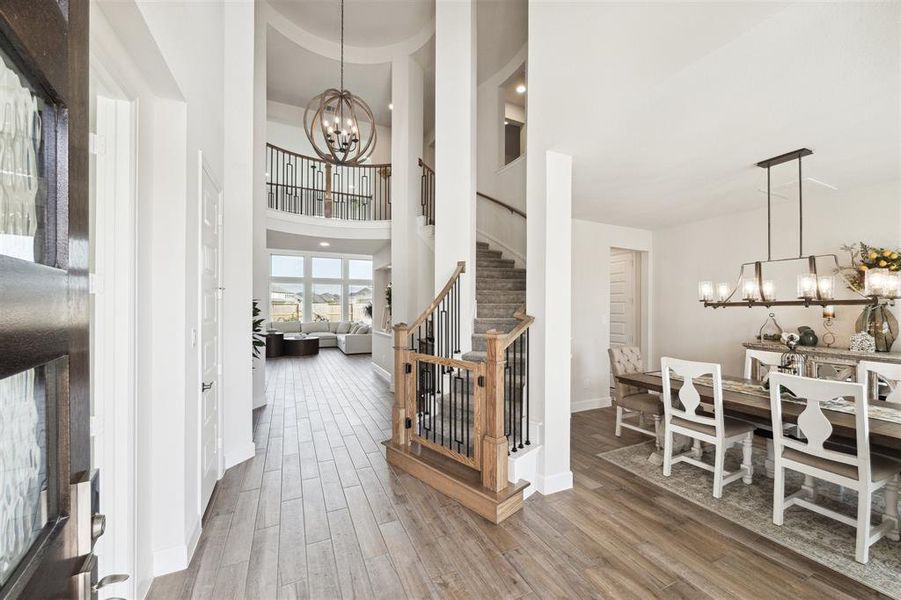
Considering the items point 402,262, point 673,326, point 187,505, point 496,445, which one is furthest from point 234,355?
point 673,326

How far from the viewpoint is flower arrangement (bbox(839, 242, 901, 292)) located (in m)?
3.44

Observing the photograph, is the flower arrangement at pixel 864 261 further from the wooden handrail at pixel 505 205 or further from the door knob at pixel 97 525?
the door knob at pixel 97 525

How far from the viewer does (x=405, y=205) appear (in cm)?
619

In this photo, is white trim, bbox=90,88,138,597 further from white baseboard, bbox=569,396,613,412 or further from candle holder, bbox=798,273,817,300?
white baseboard, bbox=569,396,613,412

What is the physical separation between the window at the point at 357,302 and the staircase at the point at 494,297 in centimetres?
780

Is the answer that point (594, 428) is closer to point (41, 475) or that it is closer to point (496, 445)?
point (496, 445)

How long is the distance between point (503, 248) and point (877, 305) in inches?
163

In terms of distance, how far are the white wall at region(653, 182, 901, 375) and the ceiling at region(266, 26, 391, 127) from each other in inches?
238

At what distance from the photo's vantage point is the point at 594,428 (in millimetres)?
4484

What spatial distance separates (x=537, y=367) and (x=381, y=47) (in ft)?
21.6

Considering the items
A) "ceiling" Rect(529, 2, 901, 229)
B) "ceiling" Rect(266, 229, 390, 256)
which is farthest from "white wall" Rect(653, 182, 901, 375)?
"ceiling" Rect(266, 229, 390, 256)

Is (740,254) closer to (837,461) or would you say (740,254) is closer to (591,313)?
(591,313)

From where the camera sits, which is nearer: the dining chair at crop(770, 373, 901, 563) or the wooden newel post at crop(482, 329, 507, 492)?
the dining chair at crop(770, 373, 901, 563)

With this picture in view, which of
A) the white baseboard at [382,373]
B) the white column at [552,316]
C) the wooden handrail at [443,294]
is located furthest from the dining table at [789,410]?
the white baseboard at [382,373]
